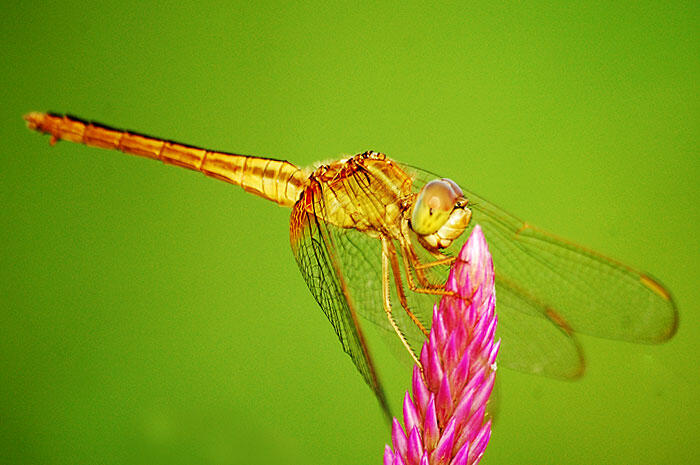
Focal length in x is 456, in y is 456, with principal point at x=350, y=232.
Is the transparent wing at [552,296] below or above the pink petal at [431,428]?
above

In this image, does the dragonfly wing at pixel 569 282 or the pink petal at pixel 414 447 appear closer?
the pink petal at pixel 414 447

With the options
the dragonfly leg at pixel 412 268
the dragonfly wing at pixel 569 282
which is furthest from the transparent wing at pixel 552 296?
the dragonfly leg at pixel 412 268

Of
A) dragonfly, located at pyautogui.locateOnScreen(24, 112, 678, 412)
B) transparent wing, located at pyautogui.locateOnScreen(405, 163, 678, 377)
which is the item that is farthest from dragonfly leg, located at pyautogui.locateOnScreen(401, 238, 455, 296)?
transparent wing, located at pyautogui.locateOnScreen(405, 163, 678, 377)

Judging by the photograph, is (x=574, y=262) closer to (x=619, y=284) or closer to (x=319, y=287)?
(x=619, y=284)

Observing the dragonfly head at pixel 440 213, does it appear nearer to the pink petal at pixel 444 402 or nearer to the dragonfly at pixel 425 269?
the dragonfly at pixel 425 269

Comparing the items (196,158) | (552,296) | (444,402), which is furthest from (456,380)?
(196,158)

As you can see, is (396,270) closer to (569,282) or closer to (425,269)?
(425,269)

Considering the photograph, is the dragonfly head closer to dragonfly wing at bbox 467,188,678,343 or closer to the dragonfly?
the dragonfly
